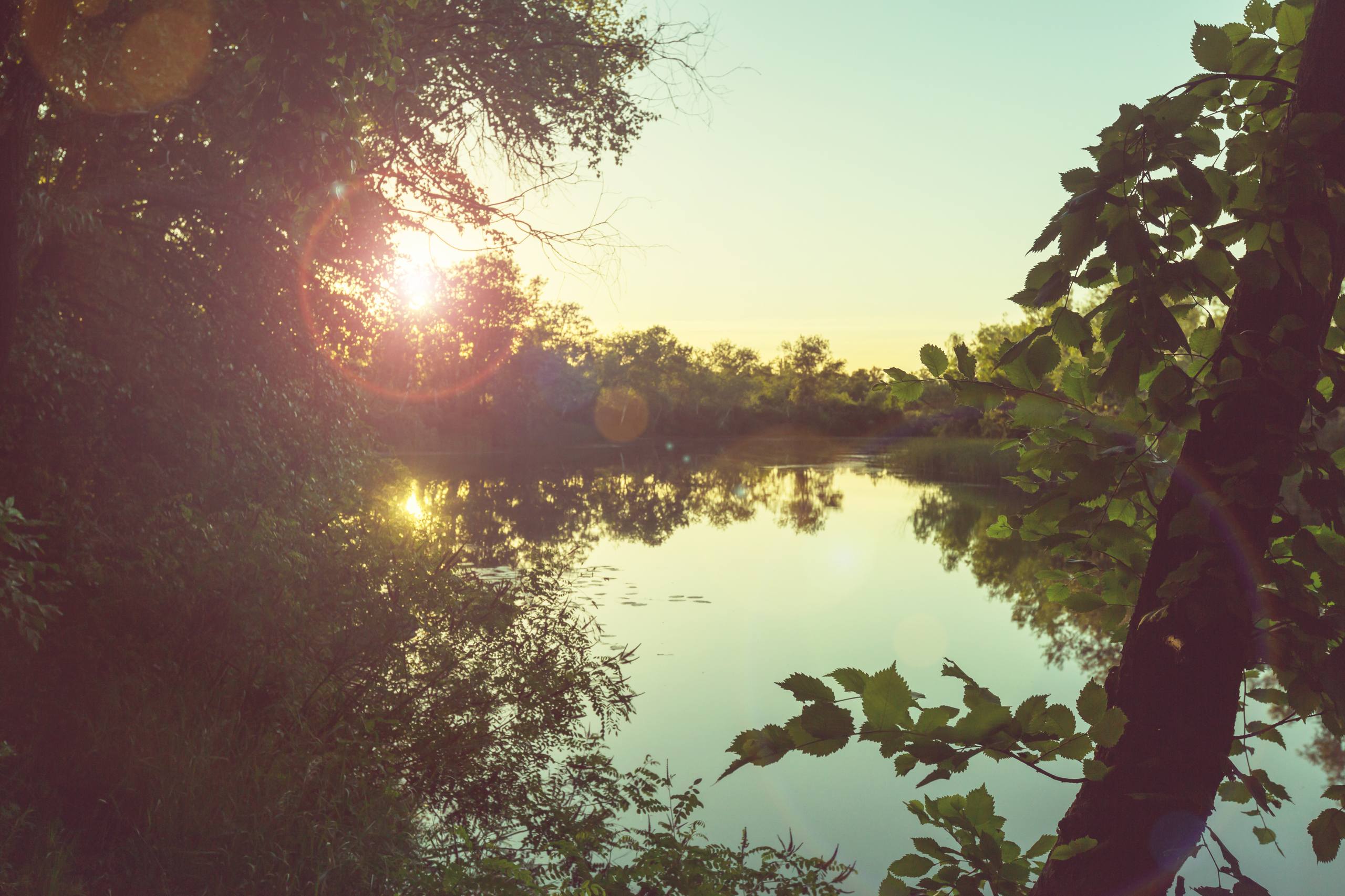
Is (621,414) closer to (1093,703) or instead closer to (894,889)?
(894,889)

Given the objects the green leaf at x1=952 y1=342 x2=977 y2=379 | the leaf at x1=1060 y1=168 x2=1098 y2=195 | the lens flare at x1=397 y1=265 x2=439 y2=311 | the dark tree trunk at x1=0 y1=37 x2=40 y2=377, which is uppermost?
the lens flare at x1=397 y1=265 x2=439 y2=311

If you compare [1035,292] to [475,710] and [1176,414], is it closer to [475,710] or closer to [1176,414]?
[1176,414]

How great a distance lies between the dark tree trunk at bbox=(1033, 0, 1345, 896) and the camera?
133cm

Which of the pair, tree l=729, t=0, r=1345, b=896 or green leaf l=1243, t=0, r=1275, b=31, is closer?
tree l=729, t=0, r=1345, b=896

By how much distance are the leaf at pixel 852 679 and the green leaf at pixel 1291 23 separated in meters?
1.37

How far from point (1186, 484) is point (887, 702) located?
0.65 meters

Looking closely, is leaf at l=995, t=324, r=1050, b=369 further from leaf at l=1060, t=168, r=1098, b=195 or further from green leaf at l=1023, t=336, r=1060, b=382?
leaf at l=1060, t=168, r=1098, b=195

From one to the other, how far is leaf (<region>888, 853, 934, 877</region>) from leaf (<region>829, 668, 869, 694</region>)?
0.38 meters

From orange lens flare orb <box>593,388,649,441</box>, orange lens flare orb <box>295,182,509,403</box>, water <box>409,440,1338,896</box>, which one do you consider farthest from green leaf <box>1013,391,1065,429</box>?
orange lens flare orb <box>593,388,649,441</box>

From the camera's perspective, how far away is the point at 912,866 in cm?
Answer: 147

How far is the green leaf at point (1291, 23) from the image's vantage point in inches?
61.9

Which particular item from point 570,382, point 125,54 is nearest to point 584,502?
point 125,54

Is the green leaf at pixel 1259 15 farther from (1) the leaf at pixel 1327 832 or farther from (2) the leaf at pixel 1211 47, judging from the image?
(1) the leaf at pixel 1327 832

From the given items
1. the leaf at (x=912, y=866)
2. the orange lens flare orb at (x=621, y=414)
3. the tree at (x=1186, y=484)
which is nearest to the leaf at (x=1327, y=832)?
the tree at (x=1186, y=484)
